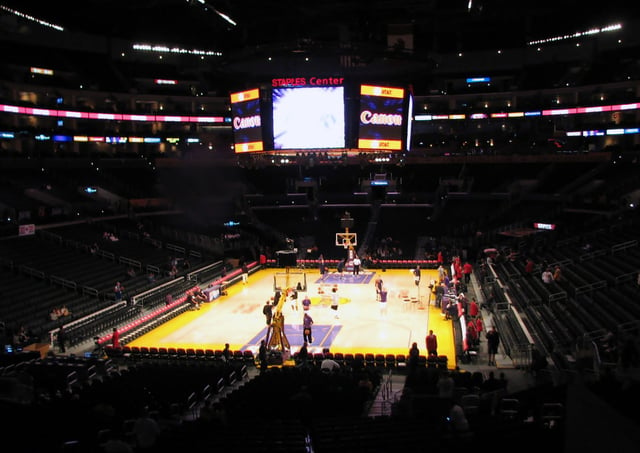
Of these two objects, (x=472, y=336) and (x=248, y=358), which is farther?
(x=248, y=358)

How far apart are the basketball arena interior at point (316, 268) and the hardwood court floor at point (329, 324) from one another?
157 mm

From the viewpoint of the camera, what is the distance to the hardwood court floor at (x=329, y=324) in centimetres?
2041

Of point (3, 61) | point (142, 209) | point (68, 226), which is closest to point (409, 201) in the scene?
point (142, 209)

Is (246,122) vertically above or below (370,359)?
above

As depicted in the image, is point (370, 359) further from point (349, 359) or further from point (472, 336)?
point (472, 336)

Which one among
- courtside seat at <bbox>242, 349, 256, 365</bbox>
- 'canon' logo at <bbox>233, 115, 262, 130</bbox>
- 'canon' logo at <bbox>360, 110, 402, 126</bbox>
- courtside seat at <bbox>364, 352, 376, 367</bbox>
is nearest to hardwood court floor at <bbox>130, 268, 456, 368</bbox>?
courtside seat at <bbox>242, 349, 256, 365</bbox>

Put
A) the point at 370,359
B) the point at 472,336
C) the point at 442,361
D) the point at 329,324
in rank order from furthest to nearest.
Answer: the point at 329,324 → the point at 472,336 → the point at 370,359 → the point at 442,361

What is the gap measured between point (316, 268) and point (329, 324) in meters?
14.7

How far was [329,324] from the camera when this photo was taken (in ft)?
76.3

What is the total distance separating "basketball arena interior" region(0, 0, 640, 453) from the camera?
10.1 m

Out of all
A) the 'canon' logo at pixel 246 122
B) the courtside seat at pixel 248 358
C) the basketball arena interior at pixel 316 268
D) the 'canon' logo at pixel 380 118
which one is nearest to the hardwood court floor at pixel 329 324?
the basketball arena interior at pixel 316 268

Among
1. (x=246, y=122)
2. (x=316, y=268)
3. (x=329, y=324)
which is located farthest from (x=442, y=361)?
(x=316, y=268)

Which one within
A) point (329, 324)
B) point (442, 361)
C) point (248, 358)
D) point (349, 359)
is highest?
point (442, 361)

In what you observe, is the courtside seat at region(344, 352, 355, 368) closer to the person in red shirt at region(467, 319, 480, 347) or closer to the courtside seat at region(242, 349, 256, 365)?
the courtside seat at region(242, 349, 256, 365)
